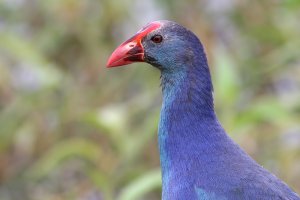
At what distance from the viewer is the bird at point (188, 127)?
3408 mm

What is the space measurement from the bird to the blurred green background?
2.44 feet

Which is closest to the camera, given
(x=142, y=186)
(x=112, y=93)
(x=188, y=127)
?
(x=188, y=127)

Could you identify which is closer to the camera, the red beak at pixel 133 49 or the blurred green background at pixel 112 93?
the red beak at pixel 133 49

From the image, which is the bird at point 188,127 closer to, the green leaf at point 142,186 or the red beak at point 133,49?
the red beak at point 133,49

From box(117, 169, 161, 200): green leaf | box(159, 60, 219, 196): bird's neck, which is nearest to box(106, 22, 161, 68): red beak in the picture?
box(159, 60, 219, 196): bird's neck

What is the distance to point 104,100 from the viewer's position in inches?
218

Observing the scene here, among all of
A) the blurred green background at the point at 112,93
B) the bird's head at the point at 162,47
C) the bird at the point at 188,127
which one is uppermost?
the blurred green background at the point at 112,93

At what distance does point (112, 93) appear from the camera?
5570 mm

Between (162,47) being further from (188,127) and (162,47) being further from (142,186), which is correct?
(142,186)

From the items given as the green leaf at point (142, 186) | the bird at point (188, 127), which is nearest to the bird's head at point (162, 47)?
the bird at point (188, 127)

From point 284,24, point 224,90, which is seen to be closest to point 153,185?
point 224,90

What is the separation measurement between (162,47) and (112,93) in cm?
194

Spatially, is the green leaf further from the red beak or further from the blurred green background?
the red beak

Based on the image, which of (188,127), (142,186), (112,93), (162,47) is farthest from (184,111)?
(112,93)
